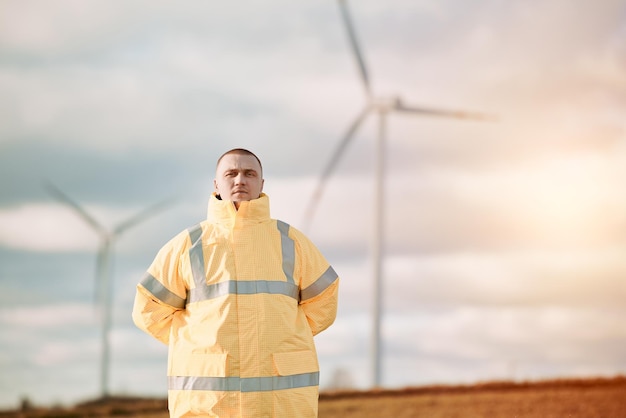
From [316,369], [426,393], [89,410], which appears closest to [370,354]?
[426,393]

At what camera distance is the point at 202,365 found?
20.2 feet

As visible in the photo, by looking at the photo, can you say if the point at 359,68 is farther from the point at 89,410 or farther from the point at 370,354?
the point at 89,410

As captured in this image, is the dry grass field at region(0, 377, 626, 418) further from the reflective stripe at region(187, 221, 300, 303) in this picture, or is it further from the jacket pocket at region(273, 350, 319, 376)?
the reflective stripe at region(187, 221, 300, 303)

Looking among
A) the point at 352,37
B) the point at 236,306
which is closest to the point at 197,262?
the point at 236,306

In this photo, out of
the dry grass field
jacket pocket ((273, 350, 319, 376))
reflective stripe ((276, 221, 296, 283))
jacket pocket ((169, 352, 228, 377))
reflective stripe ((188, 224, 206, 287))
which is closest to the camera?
jacket pocket ((169, 352, 228, 377))

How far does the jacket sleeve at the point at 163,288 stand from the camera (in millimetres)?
6410

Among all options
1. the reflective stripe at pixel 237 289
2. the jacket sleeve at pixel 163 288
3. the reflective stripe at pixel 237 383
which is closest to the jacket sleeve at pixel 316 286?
the reflective stripe at pixel 237 289

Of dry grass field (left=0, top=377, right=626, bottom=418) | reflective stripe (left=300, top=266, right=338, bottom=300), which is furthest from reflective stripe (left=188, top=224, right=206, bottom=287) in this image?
dry grass field (left=0, top=377, right=626, bottom=418)

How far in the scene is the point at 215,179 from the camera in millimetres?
6629

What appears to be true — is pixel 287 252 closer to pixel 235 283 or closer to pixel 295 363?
pixel 235 283

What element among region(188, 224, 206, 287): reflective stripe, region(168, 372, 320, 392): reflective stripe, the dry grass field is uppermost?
region(188, 224, 206, 287): reflective stripe

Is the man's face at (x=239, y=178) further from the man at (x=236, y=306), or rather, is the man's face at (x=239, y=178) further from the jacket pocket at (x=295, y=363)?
the jacket pocket at (x=295, y=363)

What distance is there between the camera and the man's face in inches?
253

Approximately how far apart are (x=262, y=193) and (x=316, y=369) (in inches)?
53.5
